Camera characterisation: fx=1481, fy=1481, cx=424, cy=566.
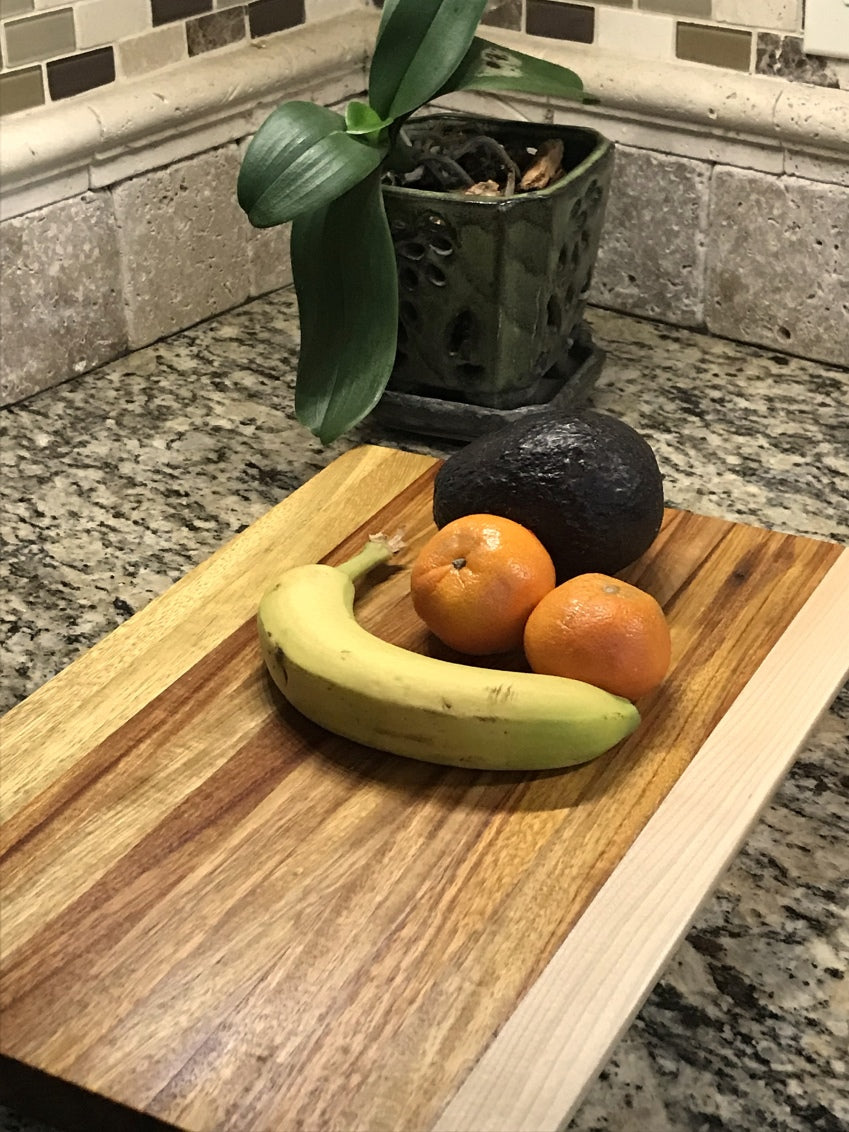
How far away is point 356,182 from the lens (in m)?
1.04

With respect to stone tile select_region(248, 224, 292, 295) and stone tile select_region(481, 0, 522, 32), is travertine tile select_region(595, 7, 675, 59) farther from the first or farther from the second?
stone tile select_region(248, 224, 292, 295)

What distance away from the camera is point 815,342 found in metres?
1.38

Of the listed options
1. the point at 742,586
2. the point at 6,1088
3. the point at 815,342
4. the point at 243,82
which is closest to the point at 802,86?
the point at 815,342

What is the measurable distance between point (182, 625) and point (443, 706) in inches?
7.3

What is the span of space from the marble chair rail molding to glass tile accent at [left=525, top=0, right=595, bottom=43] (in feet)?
0.03

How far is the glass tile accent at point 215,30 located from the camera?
137cm

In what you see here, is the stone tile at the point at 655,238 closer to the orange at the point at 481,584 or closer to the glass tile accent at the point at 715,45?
the glass tile accent at the point at 715,45

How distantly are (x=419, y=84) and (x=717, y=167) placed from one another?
391 mm

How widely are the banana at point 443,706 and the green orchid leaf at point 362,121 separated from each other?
49 cm

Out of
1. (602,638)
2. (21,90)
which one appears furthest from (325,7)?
(602,638)

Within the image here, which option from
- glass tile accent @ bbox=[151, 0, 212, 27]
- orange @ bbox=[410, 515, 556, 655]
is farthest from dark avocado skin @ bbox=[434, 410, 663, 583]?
glass tile accent @ bbox=[151, 0, 212, 27]

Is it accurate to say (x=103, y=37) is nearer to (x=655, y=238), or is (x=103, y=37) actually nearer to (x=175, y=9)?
(x=175, y=9)

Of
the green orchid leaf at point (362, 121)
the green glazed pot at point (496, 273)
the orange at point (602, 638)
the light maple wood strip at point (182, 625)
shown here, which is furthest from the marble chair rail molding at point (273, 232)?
the orange at point (602, 638)

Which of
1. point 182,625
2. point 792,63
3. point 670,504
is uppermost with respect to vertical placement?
point 792,63
